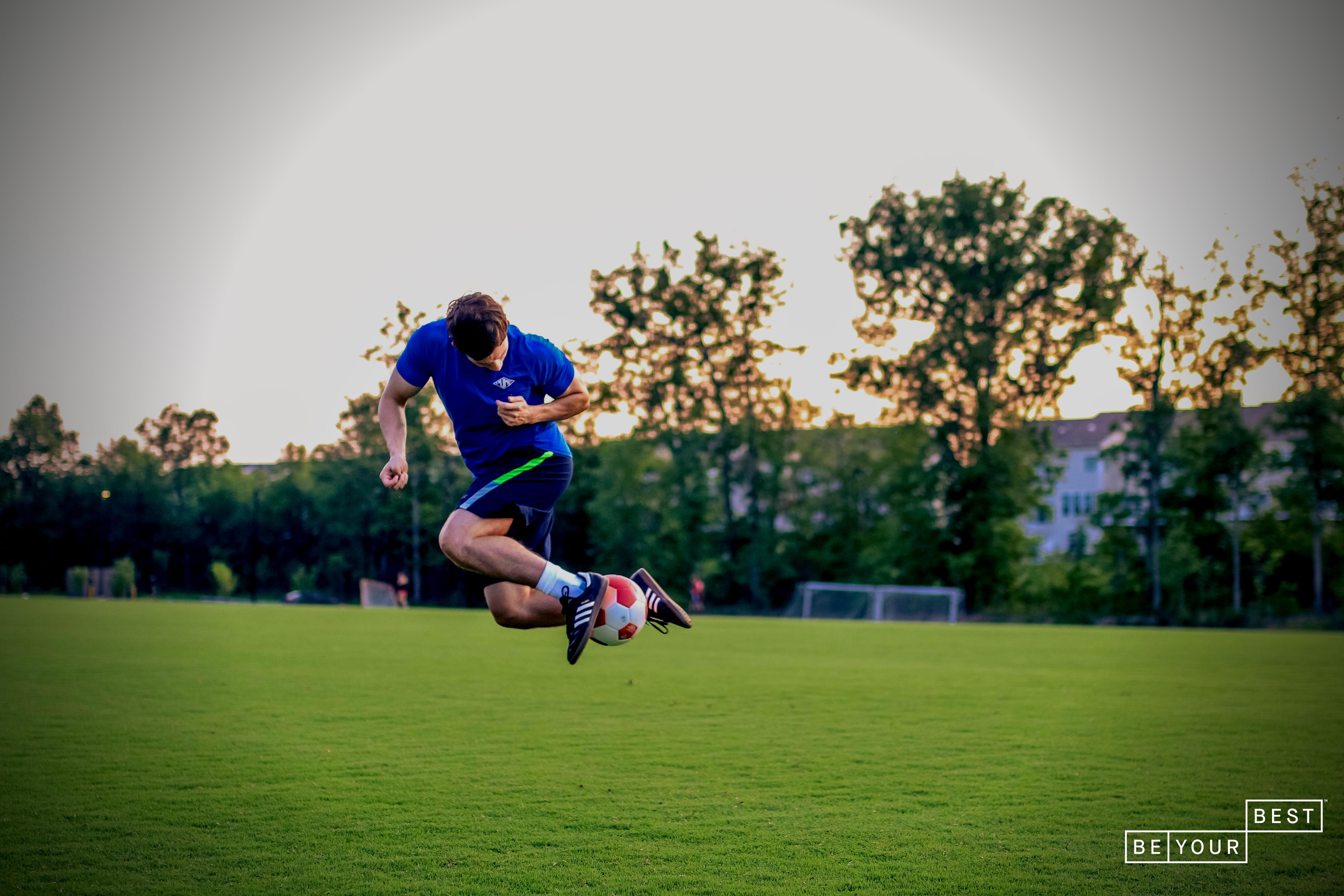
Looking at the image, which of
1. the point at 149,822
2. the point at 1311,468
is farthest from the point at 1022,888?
the point at 1311,468

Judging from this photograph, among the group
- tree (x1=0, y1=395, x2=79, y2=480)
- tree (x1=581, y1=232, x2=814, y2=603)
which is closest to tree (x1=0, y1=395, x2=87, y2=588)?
tree (x1=0, y1=395, x2=79, y2=480)

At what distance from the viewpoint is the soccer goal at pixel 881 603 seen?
1865 inches

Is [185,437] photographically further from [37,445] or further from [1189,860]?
[1189,860]

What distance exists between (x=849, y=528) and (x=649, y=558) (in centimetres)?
1103

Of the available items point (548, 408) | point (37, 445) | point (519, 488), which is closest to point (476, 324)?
point (548, 408)

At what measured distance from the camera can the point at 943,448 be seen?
168 ft

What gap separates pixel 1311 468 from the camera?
139 ft

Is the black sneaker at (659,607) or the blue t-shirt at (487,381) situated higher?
the blue t-shirt at (487,381)

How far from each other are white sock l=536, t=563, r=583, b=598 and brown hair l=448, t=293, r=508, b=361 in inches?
43.9

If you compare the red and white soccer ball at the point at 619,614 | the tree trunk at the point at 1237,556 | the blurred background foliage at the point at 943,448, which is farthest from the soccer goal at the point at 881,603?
the red and white soccer ball at the point at 619,614

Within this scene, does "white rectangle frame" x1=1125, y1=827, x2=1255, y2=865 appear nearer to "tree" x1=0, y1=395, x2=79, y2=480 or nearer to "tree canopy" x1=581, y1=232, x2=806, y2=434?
"tree canopy" x1=581, y1=232, x2=806, y2=434

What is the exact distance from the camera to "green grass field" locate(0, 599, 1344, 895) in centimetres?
715

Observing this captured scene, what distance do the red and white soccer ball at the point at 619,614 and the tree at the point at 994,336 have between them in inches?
1823

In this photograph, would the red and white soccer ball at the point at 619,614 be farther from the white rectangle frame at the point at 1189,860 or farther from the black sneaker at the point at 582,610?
the white rectangle frame at the point at 1189,860
